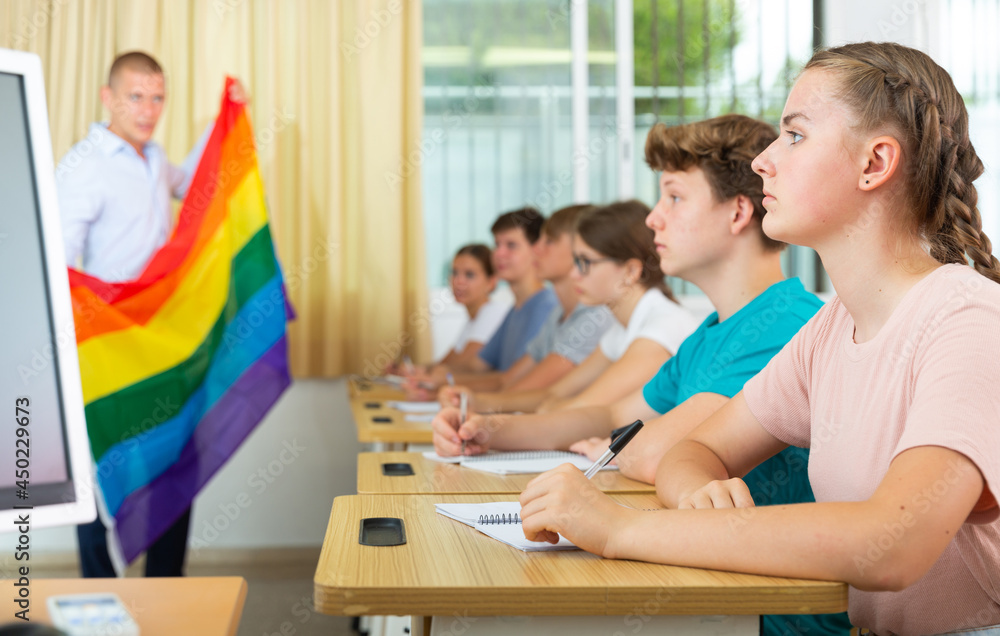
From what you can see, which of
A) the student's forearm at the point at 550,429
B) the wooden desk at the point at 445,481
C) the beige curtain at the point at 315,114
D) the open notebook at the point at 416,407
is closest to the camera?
the wooden desk at the point at 445,481

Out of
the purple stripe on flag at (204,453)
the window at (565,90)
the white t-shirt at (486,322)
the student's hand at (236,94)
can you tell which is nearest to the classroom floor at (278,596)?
the purple stripe on flag at (204,453)

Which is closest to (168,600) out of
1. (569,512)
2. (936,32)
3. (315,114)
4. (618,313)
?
(569,512)

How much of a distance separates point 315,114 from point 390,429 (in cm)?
204

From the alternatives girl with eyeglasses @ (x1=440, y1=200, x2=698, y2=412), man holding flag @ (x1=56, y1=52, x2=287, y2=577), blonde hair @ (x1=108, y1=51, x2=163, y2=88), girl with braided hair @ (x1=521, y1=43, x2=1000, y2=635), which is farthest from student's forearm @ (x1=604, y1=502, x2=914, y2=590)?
blonde hair @ (x1=108, y1=51, x2=163, y2=88)

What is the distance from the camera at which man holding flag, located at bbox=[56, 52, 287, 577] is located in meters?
2.47

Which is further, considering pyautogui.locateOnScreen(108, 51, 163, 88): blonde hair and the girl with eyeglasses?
pyautogui.locateOnScreen(108, 51, 163, 88): blonde hair

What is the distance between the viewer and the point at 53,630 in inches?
21.1

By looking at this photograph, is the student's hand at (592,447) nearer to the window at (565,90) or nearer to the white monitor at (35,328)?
the white monitor at (35,328)

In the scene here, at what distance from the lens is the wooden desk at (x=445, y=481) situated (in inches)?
53.6

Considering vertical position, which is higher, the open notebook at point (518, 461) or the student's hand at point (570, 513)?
the student's hand at point (570, 513)

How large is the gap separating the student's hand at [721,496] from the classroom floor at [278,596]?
215 cm

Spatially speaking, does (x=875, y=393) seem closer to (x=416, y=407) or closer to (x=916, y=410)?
(x=916, y=410)

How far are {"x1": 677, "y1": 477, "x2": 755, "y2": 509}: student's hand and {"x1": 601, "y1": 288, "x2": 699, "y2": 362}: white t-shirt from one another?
105cm

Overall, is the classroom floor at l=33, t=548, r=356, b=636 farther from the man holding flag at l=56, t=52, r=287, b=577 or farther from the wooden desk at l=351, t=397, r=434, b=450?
the wooden desk at l=351, t=397, r=434, b=450
